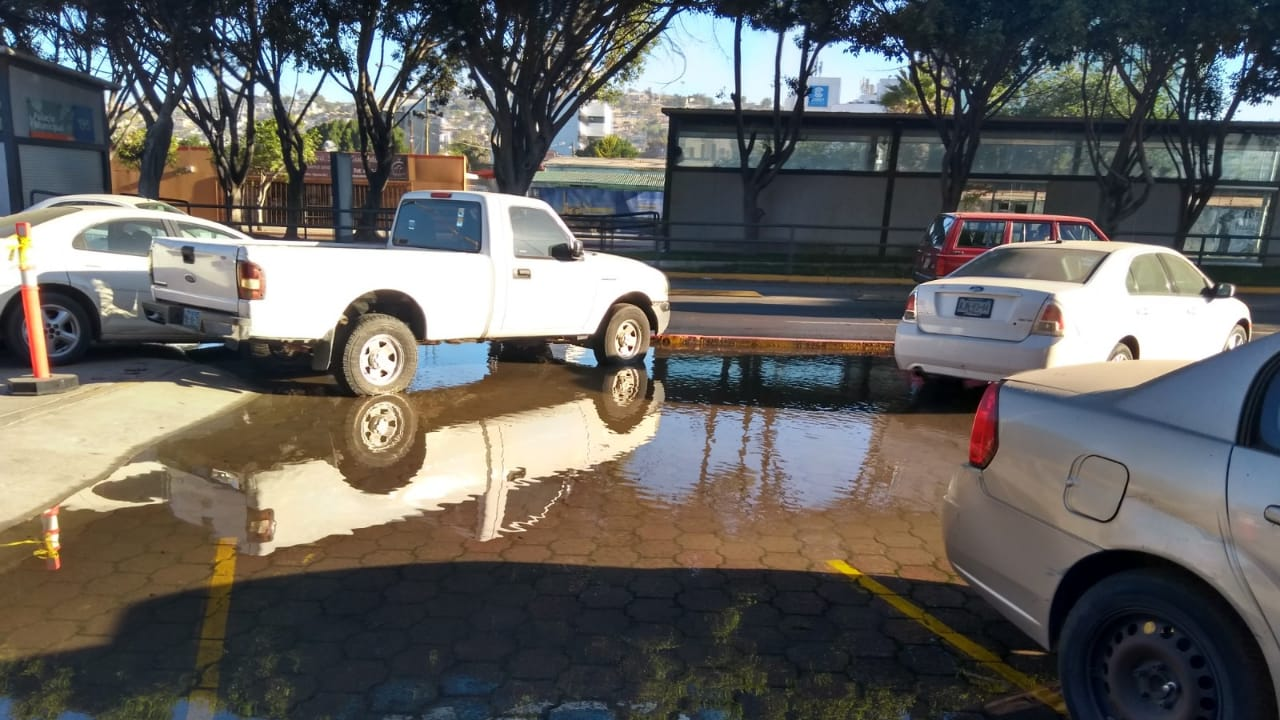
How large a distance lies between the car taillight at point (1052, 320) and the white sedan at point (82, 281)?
7601mm

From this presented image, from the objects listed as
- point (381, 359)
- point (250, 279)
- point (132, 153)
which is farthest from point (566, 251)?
point (132, 153)

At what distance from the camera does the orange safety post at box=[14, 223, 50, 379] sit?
6.75 m

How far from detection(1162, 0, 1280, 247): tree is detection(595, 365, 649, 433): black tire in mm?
14973

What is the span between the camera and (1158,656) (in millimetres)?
2801

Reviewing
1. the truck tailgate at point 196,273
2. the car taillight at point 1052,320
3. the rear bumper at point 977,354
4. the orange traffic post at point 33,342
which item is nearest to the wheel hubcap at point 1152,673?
the rear bumper at point 977,354

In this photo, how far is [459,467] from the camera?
239 inches

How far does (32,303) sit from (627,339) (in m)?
5.26

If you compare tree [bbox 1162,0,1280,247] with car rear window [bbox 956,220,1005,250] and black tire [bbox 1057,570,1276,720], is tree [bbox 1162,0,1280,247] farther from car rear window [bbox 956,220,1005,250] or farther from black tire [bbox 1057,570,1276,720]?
black tire [bbox 1057,570,1276,720]

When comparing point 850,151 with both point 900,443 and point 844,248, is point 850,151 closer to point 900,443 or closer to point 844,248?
point 844,248

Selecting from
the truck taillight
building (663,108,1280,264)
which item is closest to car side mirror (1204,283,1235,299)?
the truck taillight

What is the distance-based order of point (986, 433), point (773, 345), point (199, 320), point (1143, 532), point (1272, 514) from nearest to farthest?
point (1272, 514) → point (1143, 532) → point (986, 433) → point (199, 320) → point (773, 345)

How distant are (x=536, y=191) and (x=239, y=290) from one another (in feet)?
112

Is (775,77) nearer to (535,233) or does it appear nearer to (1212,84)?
(1212,84)

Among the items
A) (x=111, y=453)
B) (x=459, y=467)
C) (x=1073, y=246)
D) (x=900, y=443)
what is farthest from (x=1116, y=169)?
(x=111, y=453)
